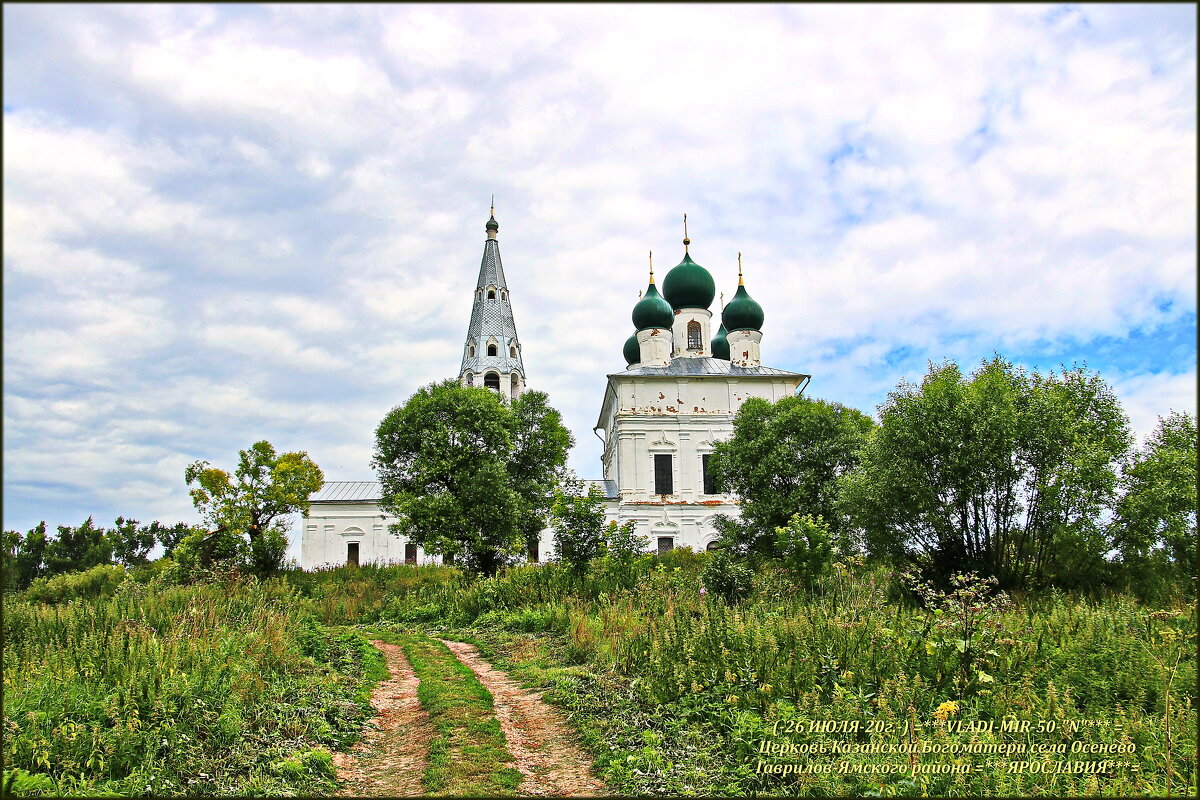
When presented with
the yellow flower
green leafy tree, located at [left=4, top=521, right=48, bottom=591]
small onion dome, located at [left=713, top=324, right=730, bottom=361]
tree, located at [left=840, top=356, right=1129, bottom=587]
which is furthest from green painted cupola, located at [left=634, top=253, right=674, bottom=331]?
the yellow flower

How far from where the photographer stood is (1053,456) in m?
15.7

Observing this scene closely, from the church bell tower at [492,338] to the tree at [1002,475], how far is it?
28.2 meters

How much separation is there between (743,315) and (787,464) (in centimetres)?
1751

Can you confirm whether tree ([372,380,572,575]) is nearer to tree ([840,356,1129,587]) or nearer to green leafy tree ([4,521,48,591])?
tree ([840,356,1129,587])

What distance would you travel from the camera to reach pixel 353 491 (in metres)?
43.7

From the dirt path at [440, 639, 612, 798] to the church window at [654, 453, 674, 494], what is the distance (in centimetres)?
3085

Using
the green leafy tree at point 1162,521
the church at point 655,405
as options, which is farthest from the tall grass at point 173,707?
the church at point 655,405

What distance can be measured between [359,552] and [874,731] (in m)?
38.9

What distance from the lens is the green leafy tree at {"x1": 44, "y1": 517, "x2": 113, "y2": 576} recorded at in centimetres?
3925

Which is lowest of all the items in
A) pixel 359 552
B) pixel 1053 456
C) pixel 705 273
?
pixel 359 552

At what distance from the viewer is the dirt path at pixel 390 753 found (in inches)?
249

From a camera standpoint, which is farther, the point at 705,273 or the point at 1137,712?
the point at 705,273

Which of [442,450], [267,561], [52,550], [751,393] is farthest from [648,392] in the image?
[52,550]

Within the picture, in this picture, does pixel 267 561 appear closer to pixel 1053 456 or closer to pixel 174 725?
pixel 174 725
